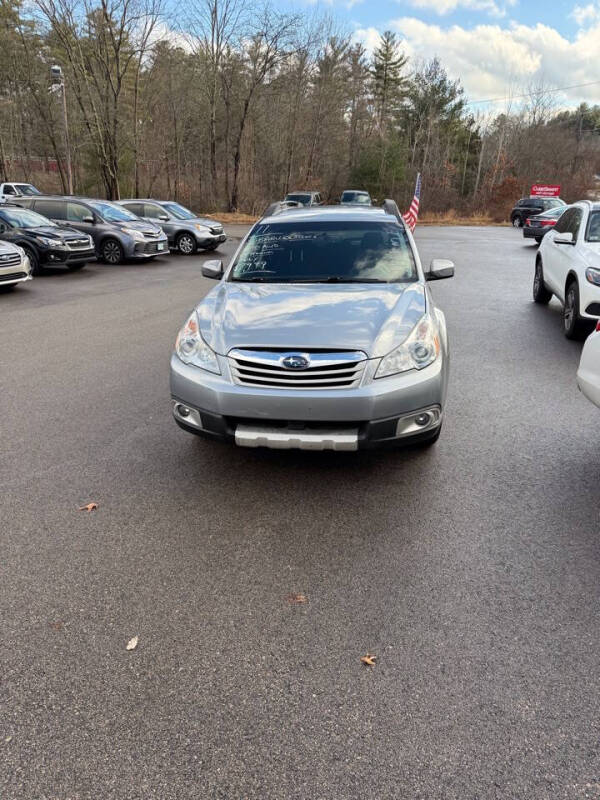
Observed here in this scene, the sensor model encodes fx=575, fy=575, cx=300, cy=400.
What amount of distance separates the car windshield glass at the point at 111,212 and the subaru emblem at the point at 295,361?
47.1 feet

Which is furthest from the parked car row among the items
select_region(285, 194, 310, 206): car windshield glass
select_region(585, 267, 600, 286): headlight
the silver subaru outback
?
select_region(285, 194, 310, 206): car windshield glass

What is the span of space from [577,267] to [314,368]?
5.77 metres

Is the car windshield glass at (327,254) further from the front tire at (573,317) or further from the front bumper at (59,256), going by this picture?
the front bumper at (59,256)

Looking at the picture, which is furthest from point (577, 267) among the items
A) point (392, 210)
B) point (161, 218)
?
point (161, 218)

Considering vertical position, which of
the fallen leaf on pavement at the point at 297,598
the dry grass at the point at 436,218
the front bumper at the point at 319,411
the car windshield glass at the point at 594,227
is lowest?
the dry grass at the point at 436,218

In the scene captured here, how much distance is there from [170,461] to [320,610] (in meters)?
1.91

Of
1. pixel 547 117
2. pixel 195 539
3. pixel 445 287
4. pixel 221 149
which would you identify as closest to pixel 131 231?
pixel 445 287

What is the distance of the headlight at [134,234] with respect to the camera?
15.7 metres

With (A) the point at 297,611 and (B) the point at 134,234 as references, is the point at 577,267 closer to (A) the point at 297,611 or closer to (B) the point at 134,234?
(A) the point at 297,611

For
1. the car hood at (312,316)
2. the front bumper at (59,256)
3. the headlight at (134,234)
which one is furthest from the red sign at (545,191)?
the car hood at (312,316)

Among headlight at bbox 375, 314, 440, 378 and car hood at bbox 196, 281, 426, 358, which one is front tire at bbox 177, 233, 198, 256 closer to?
car hood at bbox 196, 281, 426, 358

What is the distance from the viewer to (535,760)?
2.01m

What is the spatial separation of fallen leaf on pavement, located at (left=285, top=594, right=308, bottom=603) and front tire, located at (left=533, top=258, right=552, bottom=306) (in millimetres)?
8867

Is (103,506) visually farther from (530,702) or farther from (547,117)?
(547,117)
